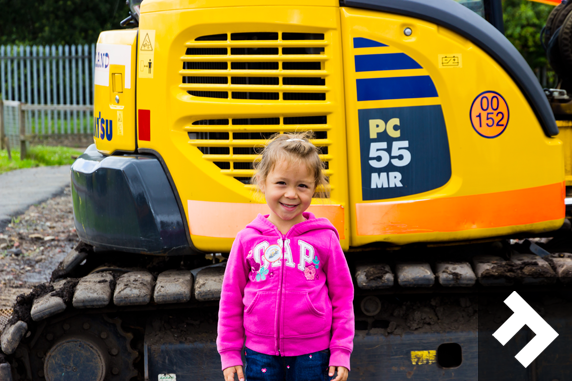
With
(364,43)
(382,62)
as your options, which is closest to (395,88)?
(382,62)

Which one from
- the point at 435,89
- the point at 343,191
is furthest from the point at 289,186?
the point at 435,89

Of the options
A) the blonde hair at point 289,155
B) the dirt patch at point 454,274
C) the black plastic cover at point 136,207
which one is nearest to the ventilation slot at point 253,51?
the black plastic cover at point 136,207

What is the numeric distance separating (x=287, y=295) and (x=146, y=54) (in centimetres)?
155

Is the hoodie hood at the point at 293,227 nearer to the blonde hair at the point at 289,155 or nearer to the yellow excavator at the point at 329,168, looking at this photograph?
the blonde hair at the point at 289,155

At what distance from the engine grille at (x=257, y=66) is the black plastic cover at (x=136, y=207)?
0.47m

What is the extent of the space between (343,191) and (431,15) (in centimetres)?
96

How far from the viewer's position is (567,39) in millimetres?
4316

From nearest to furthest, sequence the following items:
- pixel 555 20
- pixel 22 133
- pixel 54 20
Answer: pixel 555 20 → pixel 22 133 → pixel 54 20

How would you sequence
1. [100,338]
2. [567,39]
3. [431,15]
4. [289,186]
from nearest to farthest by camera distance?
[289,186]
[431,15]
[100,338]
[567,39]

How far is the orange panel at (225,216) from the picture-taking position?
10.7 feet

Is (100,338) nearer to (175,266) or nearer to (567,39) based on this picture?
(175,266)

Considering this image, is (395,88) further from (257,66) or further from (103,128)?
(103,128)

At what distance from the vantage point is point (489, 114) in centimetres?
331

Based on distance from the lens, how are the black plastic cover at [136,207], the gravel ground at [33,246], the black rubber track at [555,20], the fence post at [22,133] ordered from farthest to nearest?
the fence post at [22,133] → the gravel ground at [33,246] → the black rubber track at [555,20] → the black plastic cover at [136,207]
